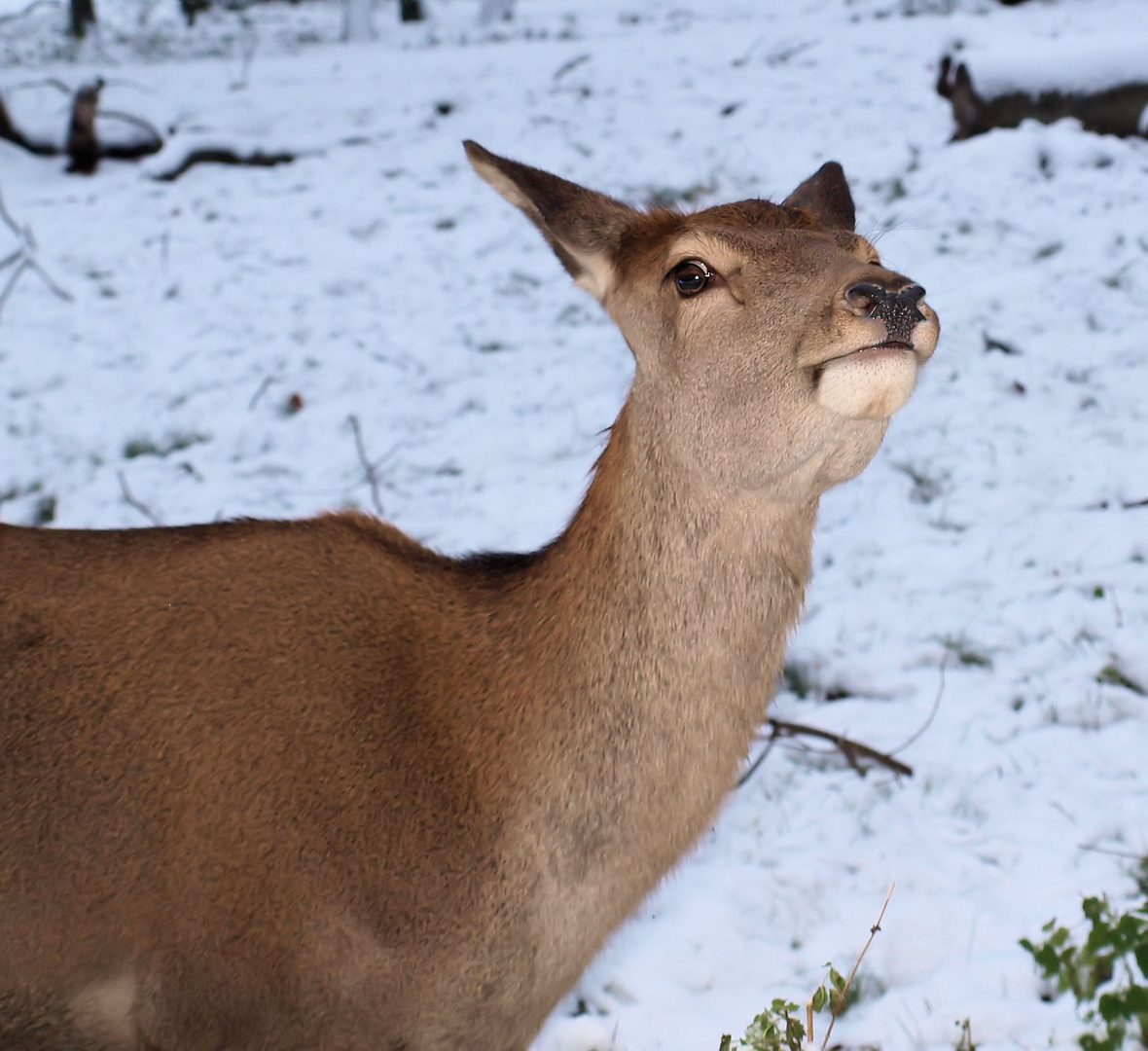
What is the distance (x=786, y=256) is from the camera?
2.87 meters

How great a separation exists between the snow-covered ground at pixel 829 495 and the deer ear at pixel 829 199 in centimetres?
67

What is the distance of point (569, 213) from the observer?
3.16m

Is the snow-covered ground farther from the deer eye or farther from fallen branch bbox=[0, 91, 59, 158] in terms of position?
the deer eye

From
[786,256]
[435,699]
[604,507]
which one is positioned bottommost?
[435,699]

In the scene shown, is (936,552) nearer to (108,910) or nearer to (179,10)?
(108,910)

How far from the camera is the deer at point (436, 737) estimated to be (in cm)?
275

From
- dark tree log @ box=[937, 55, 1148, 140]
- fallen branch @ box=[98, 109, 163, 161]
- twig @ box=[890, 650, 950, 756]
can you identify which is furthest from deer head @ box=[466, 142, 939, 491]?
fallen branch @ box=[98, 109, 163, 161]

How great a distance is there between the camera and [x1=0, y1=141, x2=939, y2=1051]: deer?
275 cm

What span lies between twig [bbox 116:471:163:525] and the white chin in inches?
155

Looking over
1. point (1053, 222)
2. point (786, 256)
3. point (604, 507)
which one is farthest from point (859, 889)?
point (1053, 222)

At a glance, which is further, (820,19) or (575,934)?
(820,19)

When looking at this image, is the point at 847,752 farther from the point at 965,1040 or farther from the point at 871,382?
the point at 871,382

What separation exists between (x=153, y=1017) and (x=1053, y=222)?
7434 millimetres

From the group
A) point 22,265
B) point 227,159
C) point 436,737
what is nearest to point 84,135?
point 227,159
